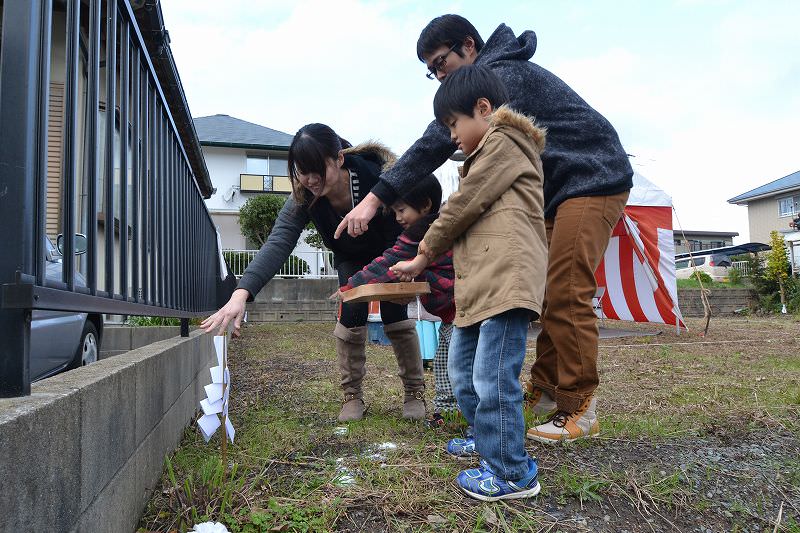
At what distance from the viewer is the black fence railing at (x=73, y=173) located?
953mm

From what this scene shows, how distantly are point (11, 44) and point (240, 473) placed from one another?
1.41 metres

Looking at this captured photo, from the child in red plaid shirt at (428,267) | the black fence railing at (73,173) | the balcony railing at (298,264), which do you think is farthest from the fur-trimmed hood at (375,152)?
the balcony railing at (298,264)

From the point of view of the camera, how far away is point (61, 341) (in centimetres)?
340

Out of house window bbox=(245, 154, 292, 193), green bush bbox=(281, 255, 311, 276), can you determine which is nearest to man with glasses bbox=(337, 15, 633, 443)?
green bush bbox=(281, 255, 311, 276)

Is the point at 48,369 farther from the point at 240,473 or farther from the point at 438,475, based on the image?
the point at 438,475

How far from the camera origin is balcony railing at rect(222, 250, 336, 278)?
12.4 metres

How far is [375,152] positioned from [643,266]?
590cm

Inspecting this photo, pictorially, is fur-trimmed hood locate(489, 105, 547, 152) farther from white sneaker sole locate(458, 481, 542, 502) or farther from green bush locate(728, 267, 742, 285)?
green bush locate(728, 267, 742, 285)

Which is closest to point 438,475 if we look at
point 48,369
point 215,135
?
point 48,369

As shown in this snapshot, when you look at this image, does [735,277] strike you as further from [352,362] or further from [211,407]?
[211,407]

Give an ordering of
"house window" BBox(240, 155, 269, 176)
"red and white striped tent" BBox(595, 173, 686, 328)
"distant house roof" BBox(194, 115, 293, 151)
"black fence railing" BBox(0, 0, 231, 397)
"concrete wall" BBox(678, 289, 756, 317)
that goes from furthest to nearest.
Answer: "house window" BBox(240, 155, 269, 176) < "distant house roof" BBox(194, 115, 293, 151) < "concrete wall" BBox(678, 289, 756, 317) < "red and white striped tent" BBox(595, 173, 686, 328) < "black fence railing" BBox(0, 0, 231, 397)

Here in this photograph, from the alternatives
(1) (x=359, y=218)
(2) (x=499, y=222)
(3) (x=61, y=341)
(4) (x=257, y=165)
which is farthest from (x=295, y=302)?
(4) (x=257, y=165)

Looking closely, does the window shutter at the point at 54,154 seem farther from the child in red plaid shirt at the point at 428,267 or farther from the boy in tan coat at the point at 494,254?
the boy in tan coat at the point at 494,254

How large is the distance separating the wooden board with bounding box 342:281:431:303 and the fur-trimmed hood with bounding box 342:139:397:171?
0.86 m
